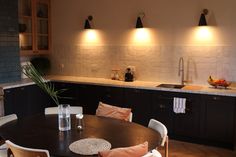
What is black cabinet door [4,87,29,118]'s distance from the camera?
442cm

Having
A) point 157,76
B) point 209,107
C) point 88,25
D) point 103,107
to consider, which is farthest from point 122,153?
point 88,25

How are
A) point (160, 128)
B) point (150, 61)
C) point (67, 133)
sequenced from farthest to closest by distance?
1. point (150, 61)
2. point (160, 128)
3. point (67, 133)

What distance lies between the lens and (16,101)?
459 centimetres

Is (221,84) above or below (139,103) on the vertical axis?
above

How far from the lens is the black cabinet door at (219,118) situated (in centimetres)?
393

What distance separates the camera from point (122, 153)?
204cm

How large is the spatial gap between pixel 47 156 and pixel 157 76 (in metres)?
3.09

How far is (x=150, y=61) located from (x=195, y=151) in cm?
166

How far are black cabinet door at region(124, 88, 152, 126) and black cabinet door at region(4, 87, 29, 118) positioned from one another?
5.40ft

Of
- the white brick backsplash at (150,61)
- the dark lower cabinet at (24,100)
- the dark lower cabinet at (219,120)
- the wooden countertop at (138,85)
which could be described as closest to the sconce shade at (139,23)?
the white brick backsplash at (150,61)

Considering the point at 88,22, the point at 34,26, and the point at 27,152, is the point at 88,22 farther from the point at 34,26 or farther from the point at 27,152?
the point at 27,152

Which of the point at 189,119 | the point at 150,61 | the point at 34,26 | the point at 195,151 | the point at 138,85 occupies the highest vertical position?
the point at 34,26

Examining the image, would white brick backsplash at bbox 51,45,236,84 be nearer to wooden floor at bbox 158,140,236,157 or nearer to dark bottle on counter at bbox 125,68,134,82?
dark bottle on counter at bbox 125,68,134,82

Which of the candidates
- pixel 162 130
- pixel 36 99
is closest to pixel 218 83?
pixel 162 130
